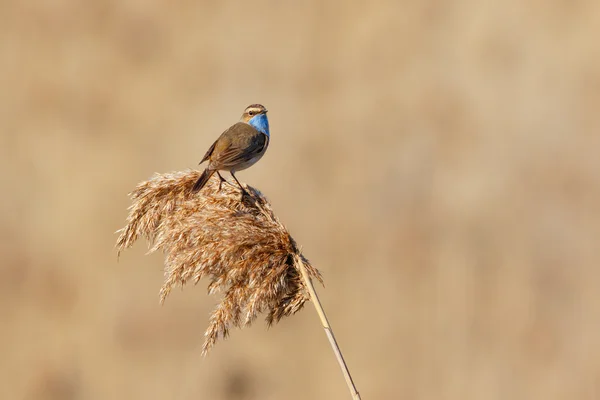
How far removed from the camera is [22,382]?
8.19 m

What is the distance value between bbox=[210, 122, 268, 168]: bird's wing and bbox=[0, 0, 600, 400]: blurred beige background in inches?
123

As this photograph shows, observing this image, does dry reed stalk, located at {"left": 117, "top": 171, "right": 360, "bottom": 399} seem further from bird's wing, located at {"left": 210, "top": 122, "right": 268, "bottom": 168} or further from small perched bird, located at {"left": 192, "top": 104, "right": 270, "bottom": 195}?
bird's wing, located at {"left": 210, "top": 122, "right": 268, "bottom": 168}

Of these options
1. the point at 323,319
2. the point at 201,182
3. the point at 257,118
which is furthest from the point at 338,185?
the point at 323,319

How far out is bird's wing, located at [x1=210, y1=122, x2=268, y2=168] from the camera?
190 inches

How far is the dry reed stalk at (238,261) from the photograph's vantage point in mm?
3441

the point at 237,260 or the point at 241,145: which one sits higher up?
the point at 241,145

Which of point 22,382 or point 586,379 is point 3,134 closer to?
point 22,382

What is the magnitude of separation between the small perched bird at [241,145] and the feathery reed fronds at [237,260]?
68cm

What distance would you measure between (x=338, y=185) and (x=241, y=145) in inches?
186

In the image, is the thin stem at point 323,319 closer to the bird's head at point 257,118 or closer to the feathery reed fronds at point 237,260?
the feathery reed fronds at point 237,260

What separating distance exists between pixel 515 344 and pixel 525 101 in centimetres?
385

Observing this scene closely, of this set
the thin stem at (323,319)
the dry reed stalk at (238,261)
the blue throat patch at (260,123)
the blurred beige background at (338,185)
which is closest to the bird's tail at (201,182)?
the dry reed stalk at (238,261)

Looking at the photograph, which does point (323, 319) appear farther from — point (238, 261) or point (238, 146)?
point (238, 146)

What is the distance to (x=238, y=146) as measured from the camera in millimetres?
5020
